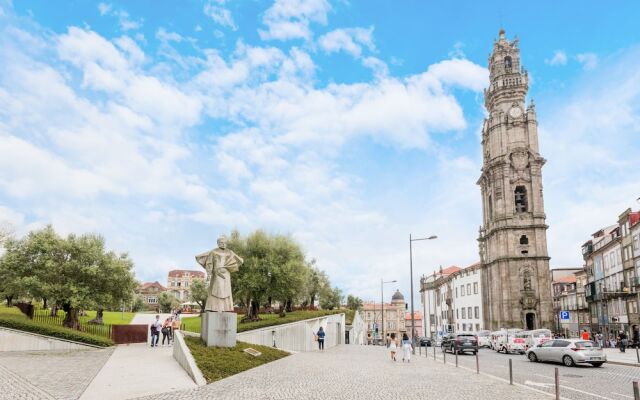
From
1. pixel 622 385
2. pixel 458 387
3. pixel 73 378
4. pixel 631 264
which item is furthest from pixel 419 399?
pixel 631 264

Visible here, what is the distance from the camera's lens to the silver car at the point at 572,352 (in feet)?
72.3

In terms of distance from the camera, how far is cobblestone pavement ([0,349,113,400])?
11516mm

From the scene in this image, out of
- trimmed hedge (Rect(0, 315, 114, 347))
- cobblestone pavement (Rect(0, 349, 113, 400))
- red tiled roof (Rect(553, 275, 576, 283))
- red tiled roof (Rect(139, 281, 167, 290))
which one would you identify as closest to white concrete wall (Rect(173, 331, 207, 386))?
cobblestone pavement (Rect(0, 349, 113, 400))

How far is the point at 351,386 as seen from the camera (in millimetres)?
13961

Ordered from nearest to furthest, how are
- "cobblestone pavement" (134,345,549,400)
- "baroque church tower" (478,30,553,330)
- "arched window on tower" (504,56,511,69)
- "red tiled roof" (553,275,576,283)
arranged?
"cobblestone pavement" (134,345,549,400) → "baroque church tower" (478,30,553,330) → "arched window on tower" (504,56,511,69) → "red tiled roof" (553,275,576,283)

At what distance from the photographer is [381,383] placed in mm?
14750

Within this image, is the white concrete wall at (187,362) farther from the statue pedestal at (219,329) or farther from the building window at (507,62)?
the building window at (507,62)

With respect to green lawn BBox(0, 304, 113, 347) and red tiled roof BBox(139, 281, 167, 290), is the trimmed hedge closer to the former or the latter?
green lawn BBox(0, 304, 113, 347)

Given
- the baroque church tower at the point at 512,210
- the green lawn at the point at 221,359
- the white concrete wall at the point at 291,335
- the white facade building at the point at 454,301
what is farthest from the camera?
the white facade building at the point at 454,301

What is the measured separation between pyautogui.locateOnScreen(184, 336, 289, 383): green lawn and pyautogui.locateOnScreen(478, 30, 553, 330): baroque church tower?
51.1m

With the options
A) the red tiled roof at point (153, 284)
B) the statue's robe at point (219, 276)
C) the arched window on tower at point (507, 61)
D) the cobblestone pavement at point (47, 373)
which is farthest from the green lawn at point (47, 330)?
the red tiled roof at point (153, 284)

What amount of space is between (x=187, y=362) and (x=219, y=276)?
428cm

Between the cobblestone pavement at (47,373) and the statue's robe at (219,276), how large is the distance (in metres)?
4.51

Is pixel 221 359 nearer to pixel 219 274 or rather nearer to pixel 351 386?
pixel 219 274
